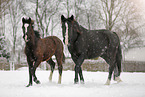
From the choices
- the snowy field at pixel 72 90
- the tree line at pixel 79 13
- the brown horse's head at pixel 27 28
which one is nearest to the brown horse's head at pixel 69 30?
the brown horse's head at pixel 27 28

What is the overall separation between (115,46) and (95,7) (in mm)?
15981

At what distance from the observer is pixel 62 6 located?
2391 centimetres

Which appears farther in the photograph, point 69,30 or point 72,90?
point 69,30

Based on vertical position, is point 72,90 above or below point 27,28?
below

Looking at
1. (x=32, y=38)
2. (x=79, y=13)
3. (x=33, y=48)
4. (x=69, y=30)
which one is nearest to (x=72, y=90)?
(x=69, y=30)

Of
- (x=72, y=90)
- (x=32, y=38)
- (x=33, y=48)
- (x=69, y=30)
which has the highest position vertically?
(x=69, y=30)

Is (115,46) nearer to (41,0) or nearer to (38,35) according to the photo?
(38,35)

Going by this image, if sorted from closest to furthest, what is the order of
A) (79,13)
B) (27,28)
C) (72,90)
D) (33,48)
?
(72,90)
(27,28)
(33,48)
(79,13)

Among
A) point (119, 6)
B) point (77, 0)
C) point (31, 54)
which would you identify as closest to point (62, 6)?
point (77, 0)

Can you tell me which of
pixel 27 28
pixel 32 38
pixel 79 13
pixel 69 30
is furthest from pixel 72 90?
pixel 79 13

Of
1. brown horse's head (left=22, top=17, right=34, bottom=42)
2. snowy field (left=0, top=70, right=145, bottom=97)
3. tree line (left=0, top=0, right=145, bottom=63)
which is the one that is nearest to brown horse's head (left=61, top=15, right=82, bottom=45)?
brown horse's head (left=22, top=17, right=34, bottom=42)

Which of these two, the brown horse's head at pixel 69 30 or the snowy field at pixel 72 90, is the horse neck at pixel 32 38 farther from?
the snowy field at pixel 72 90

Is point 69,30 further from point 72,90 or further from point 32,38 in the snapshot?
point 72,90

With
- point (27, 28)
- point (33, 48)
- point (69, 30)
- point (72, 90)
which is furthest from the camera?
point (33, 48)
